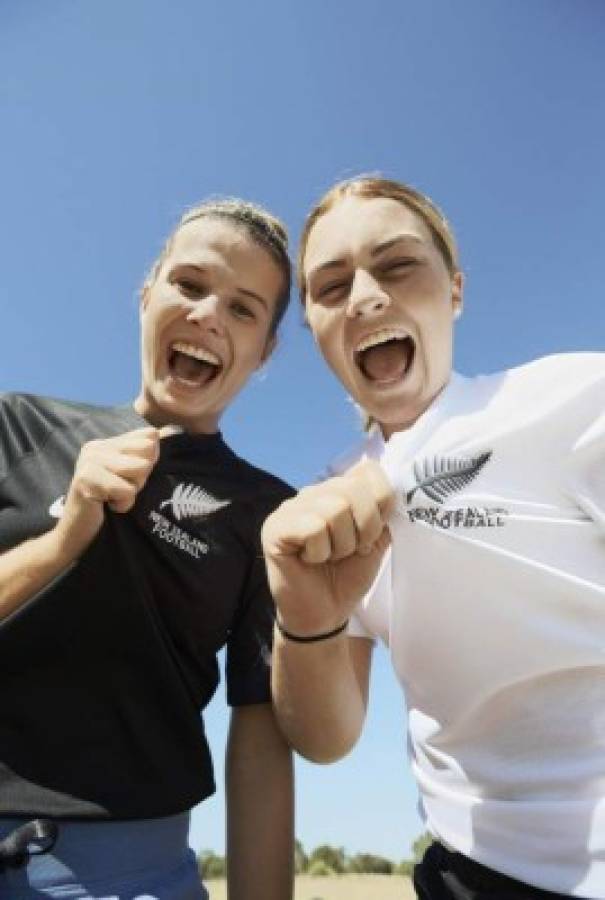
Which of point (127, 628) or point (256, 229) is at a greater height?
point (256, 229)

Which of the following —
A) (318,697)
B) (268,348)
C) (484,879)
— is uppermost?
(268,348)

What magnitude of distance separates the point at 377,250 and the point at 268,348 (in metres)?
0.93

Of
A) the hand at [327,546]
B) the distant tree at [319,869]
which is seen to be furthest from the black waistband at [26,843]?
the distant tree at [319,869]

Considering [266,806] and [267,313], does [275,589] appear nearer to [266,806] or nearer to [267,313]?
[266,806]

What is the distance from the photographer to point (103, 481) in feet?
6.77

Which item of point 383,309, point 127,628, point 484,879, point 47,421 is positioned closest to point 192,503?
point 127,628

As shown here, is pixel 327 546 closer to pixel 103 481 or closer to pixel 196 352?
pixel 103 481

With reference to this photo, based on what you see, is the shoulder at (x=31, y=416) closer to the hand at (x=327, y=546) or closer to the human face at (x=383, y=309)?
the human face at (x=383, y=309)

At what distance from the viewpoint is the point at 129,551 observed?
2.56m

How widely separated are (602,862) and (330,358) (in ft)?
5.95

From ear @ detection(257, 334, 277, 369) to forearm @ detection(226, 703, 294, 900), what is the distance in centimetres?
155

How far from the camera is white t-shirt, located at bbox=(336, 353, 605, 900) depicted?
6.23 feet

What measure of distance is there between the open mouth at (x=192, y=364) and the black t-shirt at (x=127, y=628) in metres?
0.27

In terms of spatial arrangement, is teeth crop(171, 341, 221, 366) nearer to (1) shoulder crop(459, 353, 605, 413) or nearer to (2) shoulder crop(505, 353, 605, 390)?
(1) shoulder crop(459, 353, 605, 413)
